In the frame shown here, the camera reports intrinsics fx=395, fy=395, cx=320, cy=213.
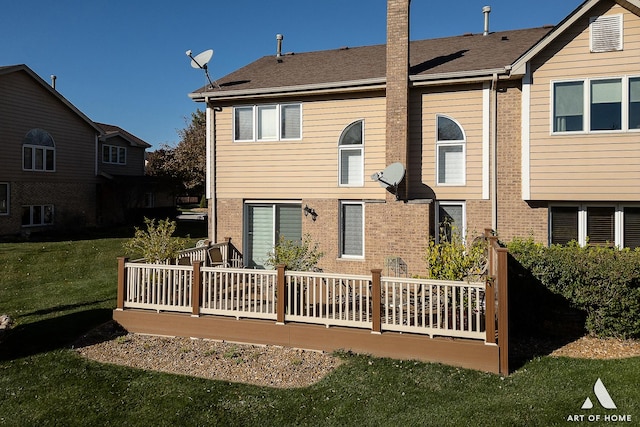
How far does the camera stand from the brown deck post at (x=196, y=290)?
25.4ft

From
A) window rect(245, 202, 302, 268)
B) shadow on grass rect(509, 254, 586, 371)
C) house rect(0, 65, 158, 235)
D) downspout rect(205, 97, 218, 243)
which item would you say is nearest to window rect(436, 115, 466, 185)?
shadow on grass rect(509, 254, 586, 371)

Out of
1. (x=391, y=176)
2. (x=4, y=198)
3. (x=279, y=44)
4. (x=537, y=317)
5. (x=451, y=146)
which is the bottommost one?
(x=537, y=317)

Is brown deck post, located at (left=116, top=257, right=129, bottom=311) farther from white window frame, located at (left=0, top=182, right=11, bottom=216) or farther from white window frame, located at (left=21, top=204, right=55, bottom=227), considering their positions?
white window frame, located at (left=21, top=204, right=55, bottom=227)

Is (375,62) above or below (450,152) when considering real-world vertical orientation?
above

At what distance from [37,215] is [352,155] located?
63.5 feet

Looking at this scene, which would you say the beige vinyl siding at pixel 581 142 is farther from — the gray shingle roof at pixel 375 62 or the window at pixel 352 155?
the window at pixel 352 155

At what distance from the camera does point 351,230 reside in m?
11.5

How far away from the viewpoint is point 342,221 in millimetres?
11570

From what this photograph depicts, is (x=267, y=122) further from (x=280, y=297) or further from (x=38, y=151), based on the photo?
(x=38, y=151)

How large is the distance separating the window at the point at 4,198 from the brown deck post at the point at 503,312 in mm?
23072

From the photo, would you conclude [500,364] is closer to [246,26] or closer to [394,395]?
[394,395]

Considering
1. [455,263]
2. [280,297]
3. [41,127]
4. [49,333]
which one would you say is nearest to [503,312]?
[455,263]

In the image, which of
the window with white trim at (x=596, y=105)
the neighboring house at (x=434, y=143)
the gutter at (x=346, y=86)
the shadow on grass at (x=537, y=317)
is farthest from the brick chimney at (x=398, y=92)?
the shadow on grass at (x=537, y=317)

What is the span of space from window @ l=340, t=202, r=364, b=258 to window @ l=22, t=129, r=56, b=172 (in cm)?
1885
